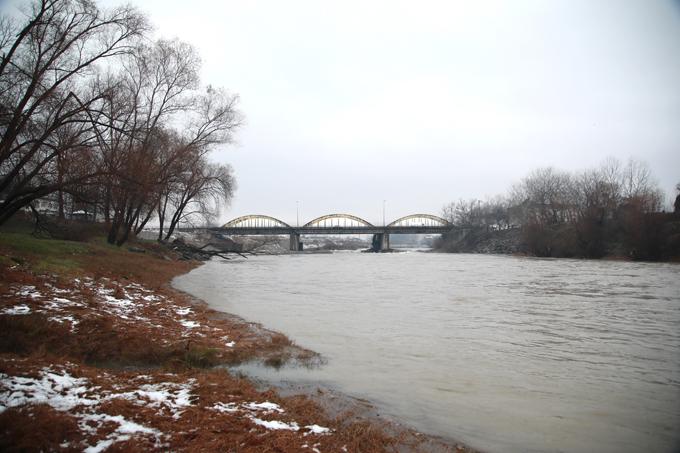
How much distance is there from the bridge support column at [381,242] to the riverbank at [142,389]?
328 ft

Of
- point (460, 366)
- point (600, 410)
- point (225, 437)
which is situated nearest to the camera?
point (225, 437)

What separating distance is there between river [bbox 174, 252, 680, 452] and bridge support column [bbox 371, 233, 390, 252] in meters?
93.2

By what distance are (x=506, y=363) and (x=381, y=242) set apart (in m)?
104

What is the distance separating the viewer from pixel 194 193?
3922cm

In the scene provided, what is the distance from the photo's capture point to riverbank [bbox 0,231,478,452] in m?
3.72

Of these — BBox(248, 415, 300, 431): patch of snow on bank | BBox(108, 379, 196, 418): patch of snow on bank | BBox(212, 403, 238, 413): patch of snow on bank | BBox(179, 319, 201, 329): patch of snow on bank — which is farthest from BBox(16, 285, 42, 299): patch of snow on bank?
BBox(248, 415, 300, 431): patch of snow on bank

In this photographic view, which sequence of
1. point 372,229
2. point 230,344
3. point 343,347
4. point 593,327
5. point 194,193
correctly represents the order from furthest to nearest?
Answer: point 372,229 → point 194,193 → point 593,327 → point 343,347 → point 230,344

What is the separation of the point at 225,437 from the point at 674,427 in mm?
5459

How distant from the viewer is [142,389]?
488 centimetres

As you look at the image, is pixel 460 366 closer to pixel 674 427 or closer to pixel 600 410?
pixel 600 410

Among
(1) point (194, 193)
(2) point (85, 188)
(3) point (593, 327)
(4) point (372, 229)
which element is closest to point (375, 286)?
(3) point (593, 327)

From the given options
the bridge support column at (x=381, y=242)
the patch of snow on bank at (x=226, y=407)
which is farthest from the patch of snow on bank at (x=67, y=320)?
the bridge support column at (x=381, y=242)

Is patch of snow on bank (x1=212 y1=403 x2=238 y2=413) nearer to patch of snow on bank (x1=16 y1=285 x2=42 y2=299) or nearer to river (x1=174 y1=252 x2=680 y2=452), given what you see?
river (x1=174 y1=252 x2=680 y2=452)

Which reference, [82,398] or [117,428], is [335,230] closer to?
[82,398]
